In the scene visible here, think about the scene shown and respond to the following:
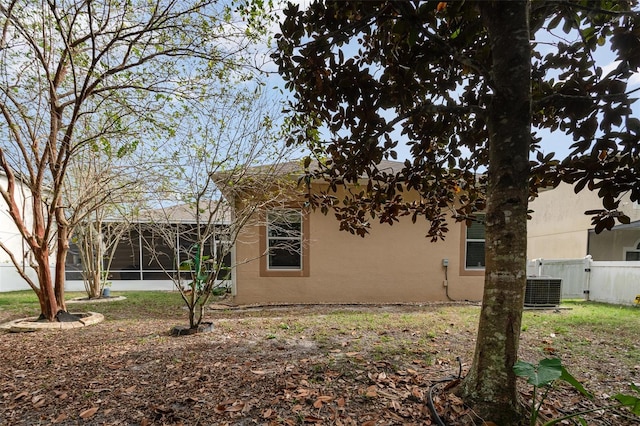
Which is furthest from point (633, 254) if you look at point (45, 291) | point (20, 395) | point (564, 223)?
point (45, 291)

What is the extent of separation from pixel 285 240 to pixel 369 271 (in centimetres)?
222

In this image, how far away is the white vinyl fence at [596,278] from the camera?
7812 mm

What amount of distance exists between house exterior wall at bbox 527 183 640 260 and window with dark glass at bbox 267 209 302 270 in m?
10.1

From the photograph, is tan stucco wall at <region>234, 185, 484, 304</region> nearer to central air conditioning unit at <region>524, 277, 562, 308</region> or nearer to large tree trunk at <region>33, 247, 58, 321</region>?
central air conditioning unit at <region>524, 277, 562, 308</region>

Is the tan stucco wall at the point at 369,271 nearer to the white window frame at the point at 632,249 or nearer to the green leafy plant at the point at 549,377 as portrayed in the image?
the green leafy plant at the point at 549,377

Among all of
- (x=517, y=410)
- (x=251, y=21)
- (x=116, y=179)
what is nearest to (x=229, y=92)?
(x=251, y=21)

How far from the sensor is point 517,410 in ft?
6.56

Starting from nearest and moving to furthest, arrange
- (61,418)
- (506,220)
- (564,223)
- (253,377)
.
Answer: (506,220) → (61,418) → (253,377) → (564,223)

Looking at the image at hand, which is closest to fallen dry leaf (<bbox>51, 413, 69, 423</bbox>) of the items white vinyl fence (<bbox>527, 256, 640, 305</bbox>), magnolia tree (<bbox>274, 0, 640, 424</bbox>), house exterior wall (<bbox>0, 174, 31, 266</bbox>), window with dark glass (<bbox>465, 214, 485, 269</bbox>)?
magnolia tree (<bbox>274, 0, 640, 424</bbox>)

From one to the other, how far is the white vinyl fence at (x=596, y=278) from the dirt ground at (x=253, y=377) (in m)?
5.18

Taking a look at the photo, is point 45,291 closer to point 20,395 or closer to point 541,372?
point 20,395

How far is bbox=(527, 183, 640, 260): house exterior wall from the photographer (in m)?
13.1

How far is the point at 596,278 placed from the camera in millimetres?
8727

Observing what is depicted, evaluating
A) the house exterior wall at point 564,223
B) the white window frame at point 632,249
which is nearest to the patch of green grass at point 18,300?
the house exterior wall at point 564,223
